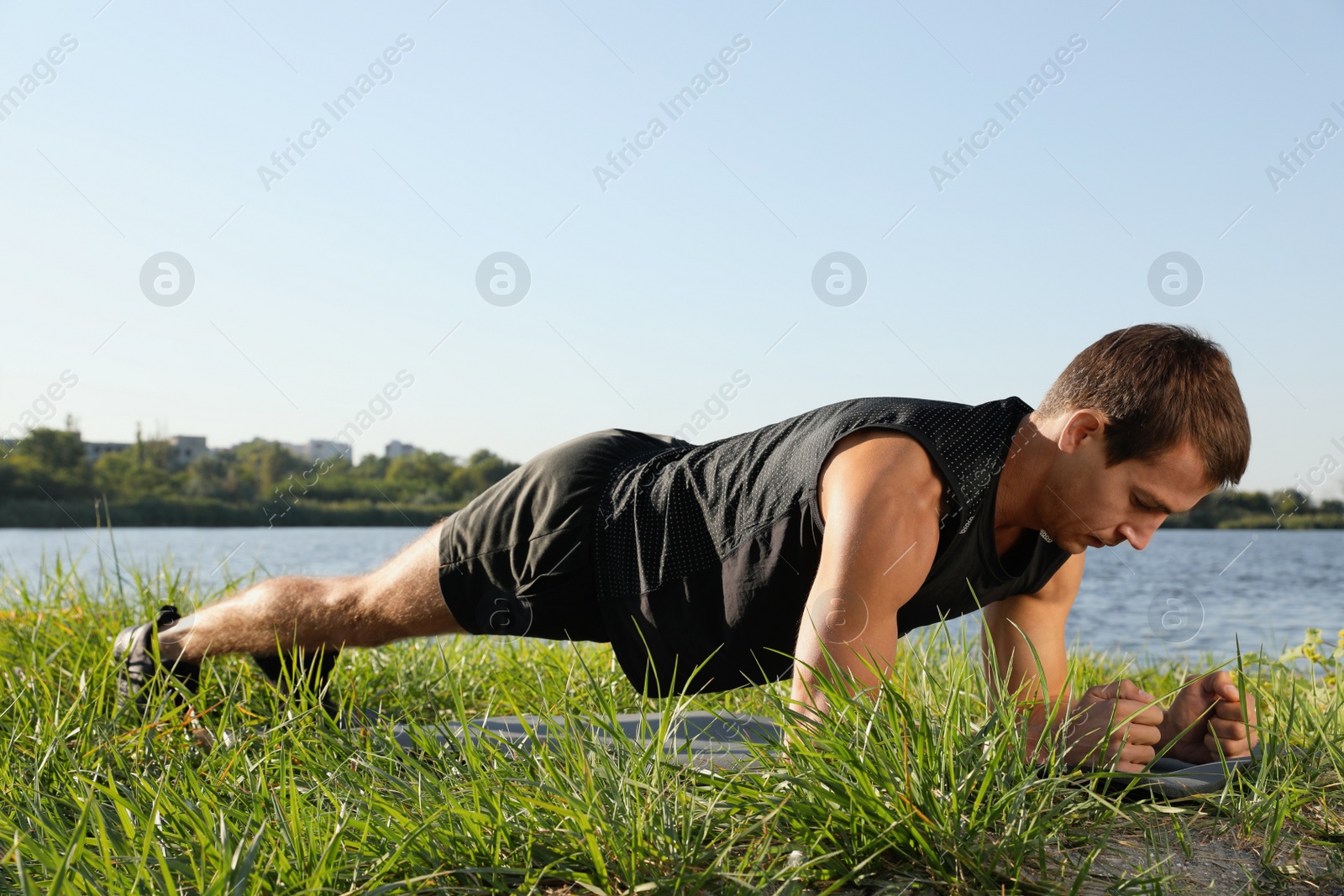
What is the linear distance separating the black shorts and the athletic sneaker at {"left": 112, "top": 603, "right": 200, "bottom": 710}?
0.91 m

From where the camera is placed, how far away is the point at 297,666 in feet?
9.34

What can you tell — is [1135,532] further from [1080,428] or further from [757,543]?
[757,543]

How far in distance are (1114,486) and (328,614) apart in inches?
84.5

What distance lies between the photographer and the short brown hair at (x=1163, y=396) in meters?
2.24

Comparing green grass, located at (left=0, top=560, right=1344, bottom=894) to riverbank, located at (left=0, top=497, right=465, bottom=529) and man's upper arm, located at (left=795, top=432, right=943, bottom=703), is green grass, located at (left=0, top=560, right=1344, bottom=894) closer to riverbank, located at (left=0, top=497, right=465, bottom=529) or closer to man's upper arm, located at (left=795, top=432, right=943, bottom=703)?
man's upper arm, located at (left=795, top=432, right=943, bottom=703)

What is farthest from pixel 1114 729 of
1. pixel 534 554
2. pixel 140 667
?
pixel 140 667

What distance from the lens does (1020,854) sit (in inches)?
54.9

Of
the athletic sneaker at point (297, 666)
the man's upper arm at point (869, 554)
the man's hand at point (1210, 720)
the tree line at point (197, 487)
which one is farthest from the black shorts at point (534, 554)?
the tree line at point (197, 487)

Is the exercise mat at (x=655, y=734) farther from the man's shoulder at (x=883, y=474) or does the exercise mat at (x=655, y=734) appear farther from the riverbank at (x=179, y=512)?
the riverbank at (x=179, y=512)

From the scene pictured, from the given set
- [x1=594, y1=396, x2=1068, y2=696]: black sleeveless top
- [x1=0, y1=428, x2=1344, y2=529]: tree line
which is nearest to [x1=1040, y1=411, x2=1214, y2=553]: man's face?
[x1=594, y1=396, x2=1068, y2=696]: black sleeveless top

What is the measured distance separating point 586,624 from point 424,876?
1409 mm

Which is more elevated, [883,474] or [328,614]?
[883,474]

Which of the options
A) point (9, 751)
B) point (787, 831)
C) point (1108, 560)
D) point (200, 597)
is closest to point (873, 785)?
point (787, 831)

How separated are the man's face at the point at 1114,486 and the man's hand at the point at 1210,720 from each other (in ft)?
1.09
